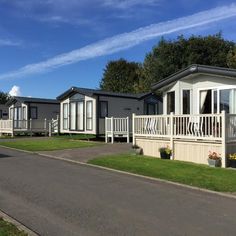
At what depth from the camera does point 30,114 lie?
3956cm

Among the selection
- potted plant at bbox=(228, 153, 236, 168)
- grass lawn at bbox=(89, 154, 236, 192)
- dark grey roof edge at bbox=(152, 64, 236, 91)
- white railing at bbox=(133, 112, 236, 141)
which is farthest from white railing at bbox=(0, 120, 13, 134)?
potted plant at bbox=(228, 153, 236, 168)

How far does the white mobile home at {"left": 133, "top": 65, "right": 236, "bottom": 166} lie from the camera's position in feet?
49.3

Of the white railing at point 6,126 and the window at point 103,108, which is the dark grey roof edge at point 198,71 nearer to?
the window at point 103,108

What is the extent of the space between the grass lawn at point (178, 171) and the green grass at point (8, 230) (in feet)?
18.0

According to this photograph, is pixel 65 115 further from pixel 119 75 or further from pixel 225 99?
pixel 119 75

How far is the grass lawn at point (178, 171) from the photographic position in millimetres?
11047

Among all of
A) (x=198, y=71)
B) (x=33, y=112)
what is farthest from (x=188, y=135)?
(x=33, y=112)

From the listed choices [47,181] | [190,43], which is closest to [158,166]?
[47,181]

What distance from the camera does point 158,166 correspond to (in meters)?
14.4

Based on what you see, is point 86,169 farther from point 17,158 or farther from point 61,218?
point 61,218

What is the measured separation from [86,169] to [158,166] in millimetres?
2489

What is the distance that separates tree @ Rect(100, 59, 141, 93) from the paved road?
49931mm

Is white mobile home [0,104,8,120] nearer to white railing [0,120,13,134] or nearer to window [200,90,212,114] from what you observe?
white railing [0,120,13,134]

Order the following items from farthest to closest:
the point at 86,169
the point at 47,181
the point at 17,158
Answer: the point at 17,158 → the point at 86,169 → the point at 47,181
